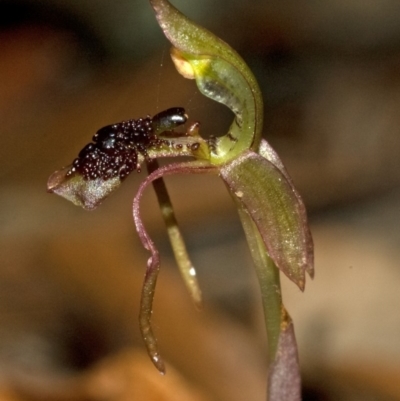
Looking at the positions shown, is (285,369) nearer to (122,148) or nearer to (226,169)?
(226,169)

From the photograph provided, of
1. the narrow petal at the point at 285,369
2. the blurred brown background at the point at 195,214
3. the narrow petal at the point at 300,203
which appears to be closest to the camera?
the narrow petal at the point at 300,203

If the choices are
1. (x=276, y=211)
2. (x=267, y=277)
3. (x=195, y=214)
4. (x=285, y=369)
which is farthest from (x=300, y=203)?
(x=195, y=214)

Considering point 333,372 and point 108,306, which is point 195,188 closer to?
point 108,306

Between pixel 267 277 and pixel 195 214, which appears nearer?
pixel 267 277

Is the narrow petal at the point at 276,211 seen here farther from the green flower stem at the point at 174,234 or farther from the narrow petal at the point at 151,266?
the green flower stem at the point at 174,234

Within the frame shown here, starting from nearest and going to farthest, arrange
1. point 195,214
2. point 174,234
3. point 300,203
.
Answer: point 300,203 < point 174,234 < point 195,214

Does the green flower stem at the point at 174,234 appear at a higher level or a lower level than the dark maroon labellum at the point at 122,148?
lower

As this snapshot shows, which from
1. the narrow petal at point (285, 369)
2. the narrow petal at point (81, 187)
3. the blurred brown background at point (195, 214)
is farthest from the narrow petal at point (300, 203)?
the blurred brown background at point (195, 214)

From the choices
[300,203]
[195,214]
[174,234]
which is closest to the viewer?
[300,203]
